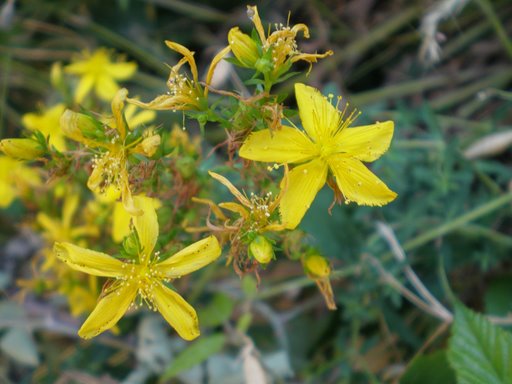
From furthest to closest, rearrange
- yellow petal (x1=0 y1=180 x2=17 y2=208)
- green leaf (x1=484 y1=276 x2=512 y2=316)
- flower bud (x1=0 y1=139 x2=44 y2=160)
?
yellow petal (x1=0 y1=180 x2=17 y2=208) → green leaf (x1=484 y1=276 x2=512 y2=316) → flower bud (x1=0 y1=139 x2=44 y2=160)

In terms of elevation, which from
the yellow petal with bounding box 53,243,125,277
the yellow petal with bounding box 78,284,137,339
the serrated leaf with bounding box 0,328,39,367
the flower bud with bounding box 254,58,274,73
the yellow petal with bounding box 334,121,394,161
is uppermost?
the flower bud with bounding box 254,58,274,73

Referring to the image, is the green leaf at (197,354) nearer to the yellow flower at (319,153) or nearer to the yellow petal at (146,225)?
the yellow petal at (146,225)

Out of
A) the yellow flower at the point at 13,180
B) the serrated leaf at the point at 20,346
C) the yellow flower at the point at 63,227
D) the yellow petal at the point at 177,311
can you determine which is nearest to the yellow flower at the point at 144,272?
the yellow petal at the point at 177,311

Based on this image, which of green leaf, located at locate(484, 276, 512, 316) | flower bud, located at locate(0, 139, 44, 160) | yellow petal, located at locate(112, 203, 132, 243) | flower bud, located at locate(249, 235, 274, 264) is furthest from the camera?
green leaf, located at locate(484, 276, 512, 316)

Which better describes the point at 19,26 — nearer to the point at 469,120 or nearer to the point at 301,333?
the point at 301,333

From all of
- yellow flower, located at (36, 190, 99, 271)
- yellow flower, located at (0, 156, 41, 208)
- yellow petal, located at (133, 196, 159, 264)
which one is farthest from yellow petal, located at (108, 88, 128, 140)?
yellow flower, located at (0, 156, 41, 208)

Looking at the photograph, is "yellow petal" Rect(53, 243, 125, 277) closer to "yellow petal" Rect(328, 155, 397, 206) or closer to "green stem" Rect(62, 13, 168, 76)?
"yellow petal" Rect(328, 155, 397, 206)

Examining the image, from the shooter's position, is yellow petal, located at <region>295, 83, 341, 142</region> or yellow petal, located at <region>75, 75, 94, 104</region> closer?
yellow petal, located at <region>295, 83, 341, 142</region>
